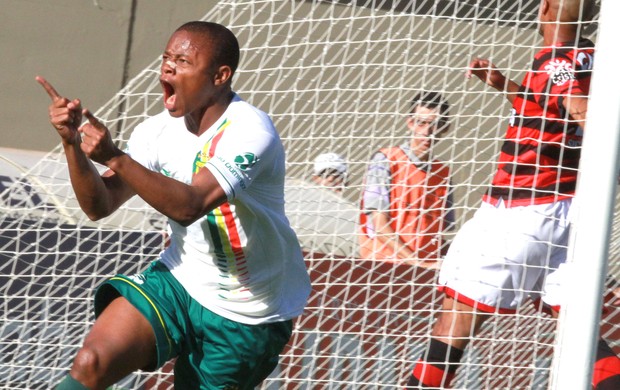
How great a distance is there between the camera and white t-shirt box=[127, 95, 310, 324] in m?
3.35

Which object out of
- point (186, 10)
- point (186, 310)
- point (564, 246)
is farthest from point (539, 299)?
point (186, 10)

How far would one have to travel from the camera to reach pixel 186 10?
8.54 meters

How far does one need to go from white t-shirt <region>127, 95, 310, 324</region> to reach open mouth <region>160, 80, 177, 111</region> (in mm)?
149

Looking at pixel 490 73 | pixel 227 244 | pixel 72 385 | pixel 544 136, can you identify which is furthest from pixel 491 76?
pixel 72 385

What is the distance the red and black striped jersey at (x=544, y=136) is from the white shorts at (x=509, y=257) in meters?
0.06

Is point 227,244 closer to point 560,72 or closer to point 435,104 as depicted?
point 560,72

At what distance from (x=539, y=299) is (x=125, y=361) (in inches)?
75.5

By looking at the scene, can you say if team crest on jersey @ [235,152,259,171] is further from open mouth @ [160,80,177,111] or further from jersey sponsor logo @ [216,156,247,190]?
open mouth @ [160,80,177,111]

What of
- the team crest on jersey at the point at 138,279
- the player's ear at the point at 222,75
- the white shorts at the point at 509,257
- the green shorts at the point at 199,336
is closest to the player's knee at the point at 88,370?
the green shorts at the point at 199,336

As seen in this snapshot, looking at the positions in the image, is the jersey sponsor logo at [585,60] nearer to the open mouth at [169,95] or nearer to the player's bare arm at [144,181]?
the open mouth at [169,95]

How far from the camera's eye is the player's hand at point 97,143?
2.88 metres

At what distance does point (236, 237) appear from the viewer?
3.40 metres

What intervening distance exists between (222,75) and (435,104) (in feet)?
5.82


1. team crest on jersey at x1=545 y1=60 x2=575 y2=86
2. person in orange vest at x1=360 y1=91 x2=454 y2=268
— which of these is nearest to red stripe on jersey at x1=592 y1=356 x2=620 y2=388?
person in orange vest at x1=360 y1=91 x2=454 y2=268
